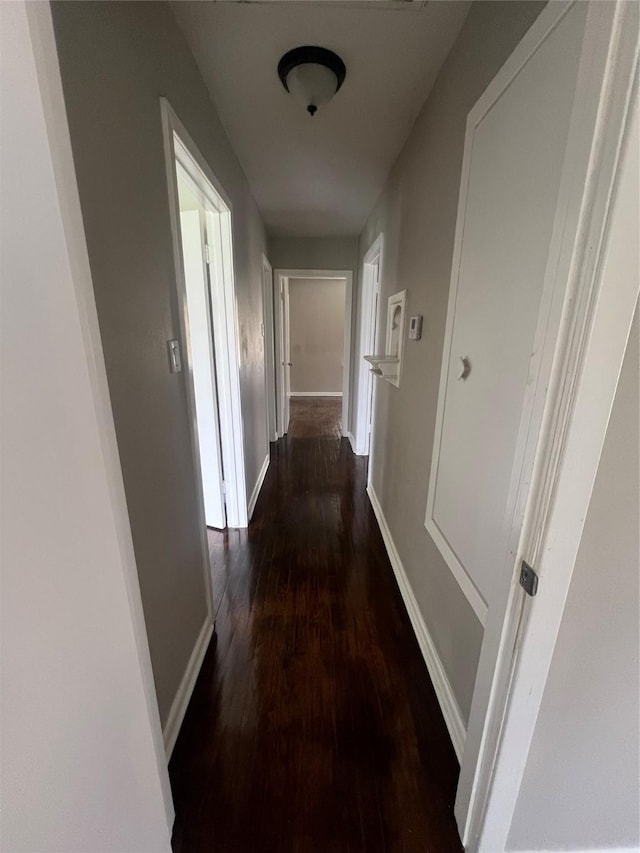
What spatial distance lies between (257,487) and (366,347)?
1848 millimetres

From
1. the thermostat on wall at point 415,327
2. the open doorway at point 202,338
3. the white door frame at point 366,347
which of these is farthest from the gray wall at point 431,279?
the open doorway at point 202,338

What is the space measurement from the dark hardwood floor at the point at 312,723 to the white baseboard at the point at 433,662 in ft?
0.14

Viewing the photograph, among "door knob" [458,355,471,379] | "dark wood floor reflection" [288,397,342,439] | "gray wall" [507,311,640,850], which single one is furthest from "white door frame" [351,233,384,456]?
"gray wall" [507,311,640,850]

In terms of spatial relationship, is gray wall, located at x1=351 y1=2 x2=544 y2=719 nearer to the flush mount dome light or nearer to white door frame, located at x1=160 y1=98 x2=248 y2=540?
the flush mount dome light

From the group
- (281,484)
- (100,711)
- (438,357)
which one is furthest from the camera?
(281,484)

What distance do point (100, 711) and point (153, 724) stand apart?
27cm

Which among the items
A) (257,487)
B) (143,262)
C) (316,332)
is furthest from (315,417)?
(143,262)

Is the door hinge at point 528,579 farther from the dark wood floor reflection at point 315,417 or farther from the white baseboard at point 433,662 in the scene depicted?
the dark wood floor reflection at point 315,417

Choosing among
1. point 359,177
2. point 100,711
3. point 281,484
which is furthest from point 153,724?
point 359,177

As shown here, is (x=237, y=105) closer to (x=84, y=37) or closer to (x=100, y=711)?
(x=84, y=37)

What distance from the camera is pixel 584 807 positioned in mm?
864

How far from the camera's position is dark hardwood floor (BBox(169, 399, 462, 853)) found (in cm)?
99

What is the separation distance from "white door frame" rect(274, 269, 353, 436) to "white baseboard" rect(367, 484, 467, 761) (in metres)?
2.53

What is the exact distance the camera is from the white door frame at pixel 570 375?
1.58 feet
